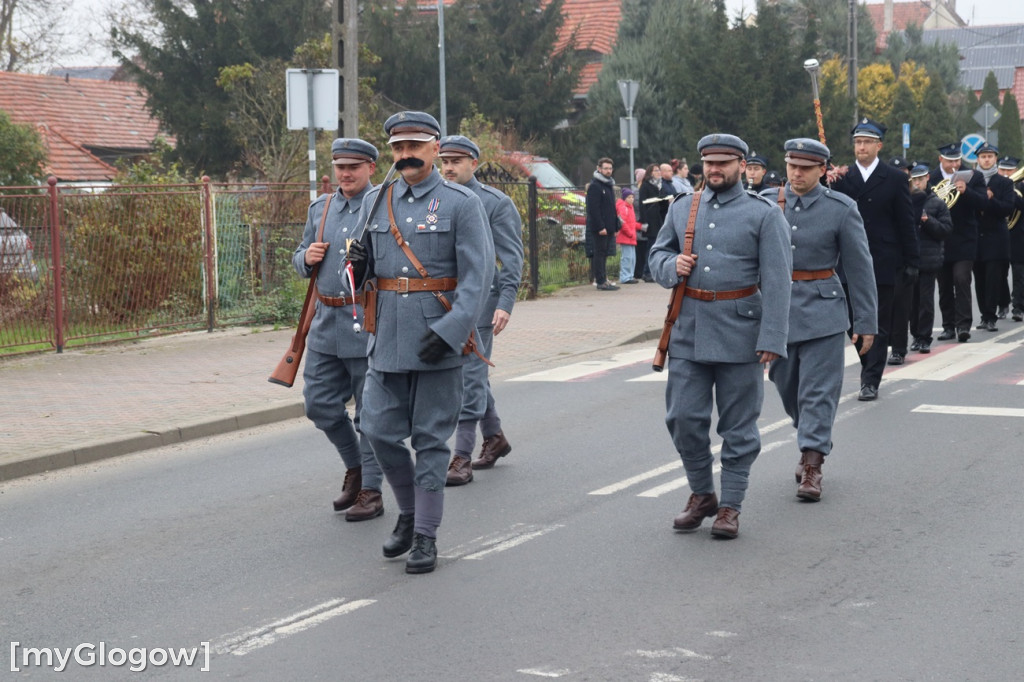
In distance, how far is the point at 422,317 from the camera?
6305 mm

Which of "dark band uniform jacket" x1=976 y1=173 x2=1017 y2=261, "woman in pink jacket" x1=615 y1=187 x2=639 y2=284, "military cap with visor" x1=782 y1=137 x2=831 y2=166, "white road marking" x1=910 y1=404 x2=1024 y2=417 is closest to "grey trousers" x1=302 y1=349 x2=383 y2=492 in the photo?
"military cap with visor" x1=782 y1=137 x2=831 y2=166

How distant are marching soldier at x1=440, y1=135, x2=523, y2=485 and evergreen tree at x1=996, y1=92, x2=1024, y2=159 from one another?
61699 millimetres

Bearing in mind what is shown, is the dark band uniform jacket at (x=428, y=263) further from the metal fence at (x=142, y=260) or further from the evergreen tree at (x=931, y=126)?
the evergreen tree at (x=931, y=126)

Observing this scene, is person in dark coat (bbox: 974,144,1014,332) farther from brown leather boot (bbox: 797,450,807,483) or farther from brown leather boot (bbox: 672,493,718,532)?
brown leather boot (bbox: 672,493,718,532)

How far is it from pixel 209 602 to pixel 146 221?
1057 cm

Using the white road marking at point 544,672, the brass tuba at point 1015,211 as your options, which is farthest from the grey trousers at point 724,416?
the brass tuba at point 1015,211

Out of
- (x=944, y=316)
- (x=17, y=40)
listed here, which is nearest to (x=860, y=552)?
(x=944, y=316)

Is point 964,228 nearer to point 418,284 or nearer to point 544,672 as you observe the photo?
point 418,284

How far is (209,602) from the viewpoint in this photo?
19.5 feet

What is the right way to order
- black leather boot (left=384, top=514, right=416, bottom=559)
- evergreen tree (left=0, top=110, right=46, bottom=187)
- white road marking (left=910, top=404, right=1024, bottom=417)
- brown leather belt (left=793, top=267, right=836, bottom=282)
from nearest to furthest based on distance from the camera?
black leather boot (left=384, top=514, right=416, bottom=559), brown leather belt (left=793, top=267, right=836, bottom=282), white road marking (left=910, top=404, right=1024, bottom=417), evergreen tree (left=0, top=110, right=46, bottom=187)

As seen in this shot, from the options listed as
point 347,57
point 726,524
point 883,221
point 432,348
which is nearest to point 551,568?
point 726,524

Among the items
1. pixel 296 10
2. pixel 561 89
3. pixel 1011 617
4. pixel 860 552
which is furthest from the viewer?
pixel 561 89

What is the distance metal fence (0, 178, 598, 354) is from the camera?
1430cm

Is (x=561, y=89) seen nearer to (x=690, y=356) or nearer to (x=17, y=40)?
(x=17, y=40)
